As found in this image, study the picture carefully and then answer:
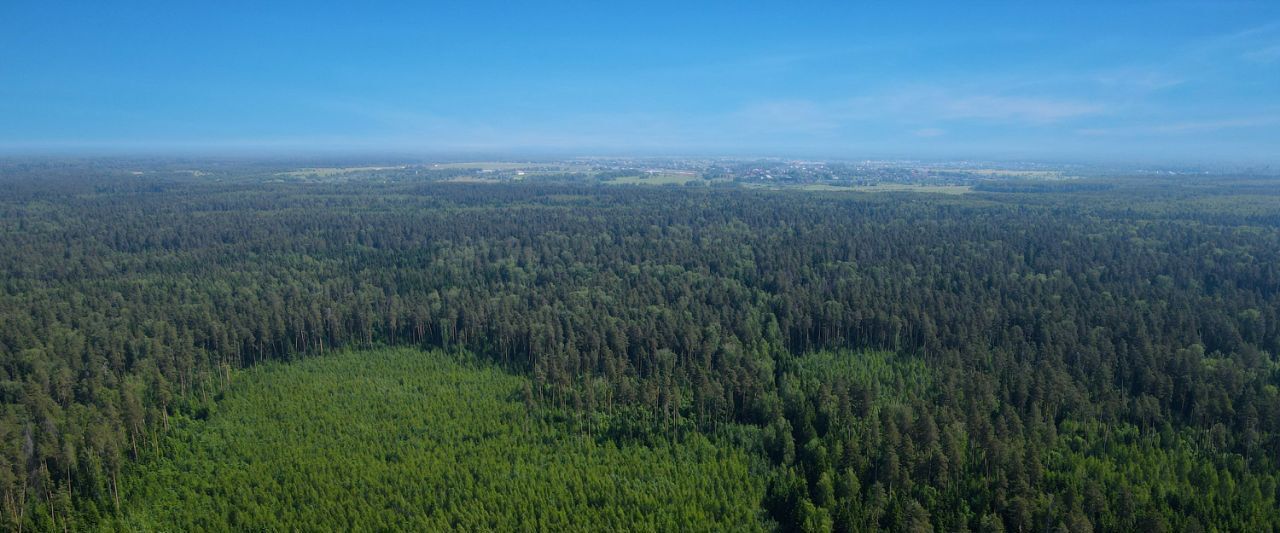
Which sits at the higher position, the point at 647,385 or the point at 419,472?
the point at 647,385

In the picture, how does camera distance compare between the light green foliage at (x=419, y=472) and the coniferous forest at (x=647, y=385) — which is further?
the coniferous forest at (x=647, y=385)

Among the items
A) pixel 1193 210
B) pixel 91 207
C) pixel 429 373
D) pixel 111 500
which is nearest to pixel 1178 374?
pixel 429 373

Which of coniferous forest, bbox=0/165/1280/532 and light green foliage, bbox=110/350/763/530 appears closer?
light green foliage, bbox=110/350/763/530

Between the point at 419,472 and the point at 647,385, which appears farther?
the point at 647,385

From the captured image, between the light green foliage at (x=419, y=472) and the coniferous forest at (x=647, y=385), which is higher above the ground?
the coniferous forest at (x=647, y=385)
